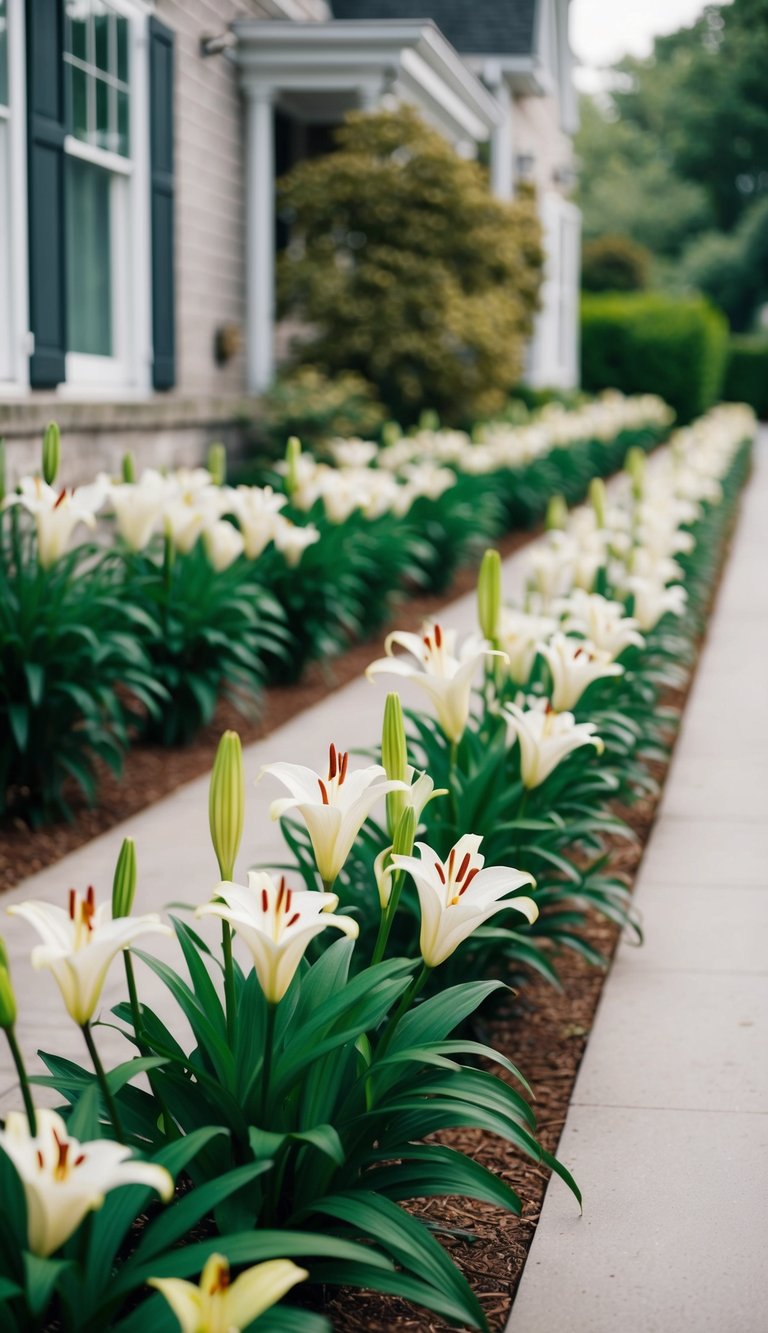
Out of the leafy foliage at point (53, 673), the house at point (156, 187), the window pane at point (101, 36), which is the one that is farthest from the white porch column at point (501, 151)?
the leafy foliage at point (53, 673)

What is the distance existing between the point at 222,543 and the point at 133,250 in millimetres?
4185

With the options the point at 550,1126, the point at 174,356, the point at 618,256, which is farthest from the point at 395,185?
the point at 618,256

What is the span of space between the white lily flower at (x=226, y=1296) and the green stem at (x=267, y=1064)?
414 mm

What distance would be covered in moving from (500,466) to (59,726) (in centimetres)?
732

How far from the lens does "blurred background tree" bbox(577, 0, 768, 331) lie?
148ft

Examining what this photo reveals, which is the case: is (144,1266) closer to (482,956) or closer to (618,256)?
(482,956)

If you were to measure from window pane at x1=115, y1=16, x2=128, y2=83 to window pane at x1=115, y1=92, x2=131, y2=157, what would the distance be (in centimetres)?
12

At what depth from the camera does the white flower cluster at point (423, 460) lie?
23.4 feet

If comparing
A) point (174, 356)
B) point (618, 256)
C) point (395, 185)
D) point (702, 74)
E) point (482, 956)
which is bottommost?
point (482, 956)

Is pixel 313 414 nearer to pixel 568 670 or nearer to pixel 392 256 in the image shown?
pixel 392 256

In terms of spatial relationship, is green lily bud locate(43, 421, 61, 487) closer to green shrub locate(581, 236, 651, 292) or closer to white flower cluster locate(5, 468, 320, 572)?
white flower cluster locate(5, 468, 320, 572)

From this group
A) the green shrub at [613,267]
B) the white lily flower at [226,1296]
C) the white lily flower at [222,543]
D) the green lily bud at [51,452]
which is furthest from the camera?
the green shrub at [613,267]

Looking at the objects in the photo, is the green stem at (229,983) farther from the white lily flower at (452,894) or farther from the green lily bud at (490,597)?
the green lily bud at (490,597)

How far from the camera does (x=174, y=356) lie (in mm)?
9641
